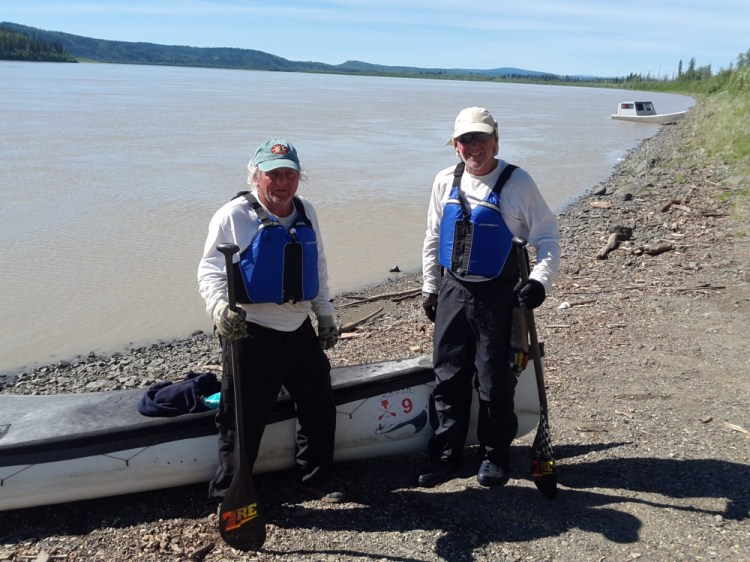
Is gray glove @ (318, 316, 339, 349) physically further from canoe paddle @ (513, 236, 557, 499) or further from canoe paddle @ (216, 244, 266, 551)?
canoe paddle @ (513, 236, 557, 499)

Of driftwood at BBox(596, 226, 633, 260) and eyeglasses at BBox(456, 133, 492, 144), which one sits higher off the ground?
eyeglasses at BBox(456, 133, 492, 144)

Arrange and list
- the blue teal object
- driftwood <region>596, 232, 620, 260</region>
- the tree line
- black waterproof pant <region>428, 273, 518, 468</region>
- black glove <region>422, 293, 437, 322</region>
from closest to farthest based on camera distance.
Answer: black waterproof pant <region>428, 273, 518, 468</region> → black glove <region>422, 293, 437, 322</region> → the blue teal object → driftwood <region>596, 232, 620, 260</region> → the tree line

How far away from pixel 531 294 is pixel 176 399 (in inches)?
80.9

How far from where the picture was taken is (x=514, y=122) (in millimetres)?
42875

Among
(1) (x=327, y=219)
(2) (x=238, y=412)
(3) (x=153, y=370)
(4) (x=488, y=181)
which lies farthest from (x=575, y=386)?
(1) (x=327, y=219)

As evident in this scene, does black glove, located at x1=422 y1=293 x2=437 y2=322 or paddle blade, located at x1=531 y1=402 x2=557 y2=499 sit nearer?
paddle blade, located at x1=531 y1=402 x2=557 y2=499

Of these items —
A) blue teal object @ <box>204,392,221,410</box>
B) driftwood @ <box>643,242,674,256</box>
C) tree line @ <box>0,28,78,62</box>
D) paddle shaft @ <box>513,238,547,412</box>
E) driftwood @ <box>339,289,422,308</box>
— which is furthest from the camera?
tree line @ <box>0,28,78,62</box>

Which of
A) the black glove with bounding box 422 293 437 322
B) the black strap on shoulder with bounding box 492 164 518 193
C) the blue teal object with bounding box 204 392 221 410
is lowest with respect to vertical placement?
the blue teal object with bounding box 204 392 221 410

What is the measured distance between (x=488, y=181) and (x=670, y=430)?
2.04 meters

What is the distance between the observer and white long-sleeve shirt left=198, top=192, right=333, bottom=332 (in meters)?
3.39

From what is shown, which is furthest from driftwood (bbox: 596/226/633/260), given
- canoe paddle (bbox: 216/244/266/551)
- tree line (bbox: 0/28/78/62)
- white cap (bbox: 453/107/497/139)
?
tree line (bbox: 0/28/78/62)

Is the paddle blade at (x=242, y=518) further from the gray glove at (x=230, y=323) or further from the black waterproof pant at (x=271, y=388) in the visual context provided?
the gray glove at (x=230, y=323)

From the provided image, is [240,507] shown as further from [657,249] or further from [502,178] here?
[657,249]

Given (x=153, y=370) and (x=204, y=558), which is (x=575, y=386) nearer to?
(x=204, y=558)
